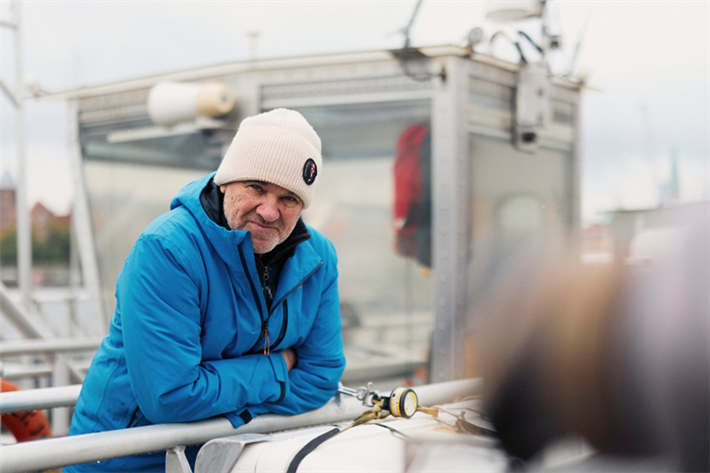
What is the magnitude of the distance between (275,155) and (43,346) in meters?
2.28

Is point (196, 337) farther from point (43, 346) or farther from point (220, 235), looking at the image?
point (43, 346)

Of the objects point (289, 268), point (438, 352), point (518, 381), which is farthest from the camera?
point (438, 352)

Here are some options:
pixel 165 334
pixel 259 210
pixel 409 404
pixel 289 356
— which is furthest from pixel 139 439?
pixel 409 404

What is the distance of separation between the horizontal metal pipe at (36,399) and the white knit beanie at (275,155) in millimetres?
860

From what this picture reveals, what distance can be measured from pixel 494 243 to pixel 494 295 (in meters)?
3.49

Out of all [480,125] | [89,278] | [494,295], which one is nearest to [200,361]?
[494,295]

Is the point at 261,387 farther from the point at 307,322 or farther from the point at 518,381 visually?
the point at 518,381

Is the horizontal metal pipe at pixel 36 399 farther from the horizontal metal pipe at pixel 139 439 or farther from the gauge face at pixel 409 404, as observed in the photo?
the gauge face at pixel 409 404

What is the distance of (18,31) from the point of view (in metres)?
5.27

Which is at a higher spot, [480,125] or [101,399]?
[480,125]

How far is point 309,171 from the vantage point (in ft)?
6.19

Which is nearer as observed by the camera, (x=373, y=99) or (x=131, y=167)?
(x=373, y=99)

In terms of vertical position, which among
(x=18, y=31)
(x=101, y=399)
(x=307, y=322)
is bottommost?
(x=101, y=399)

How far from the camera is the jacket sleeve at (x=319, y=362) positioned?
6.44 ft
